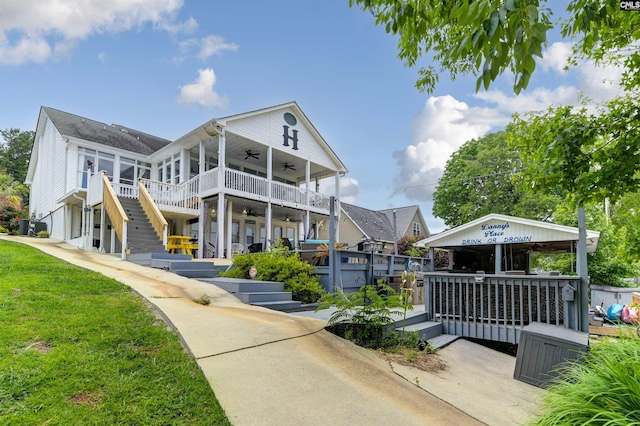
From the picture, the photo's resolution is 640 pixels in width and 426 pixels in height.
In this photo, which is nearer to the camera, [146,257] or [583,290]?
[583,290]

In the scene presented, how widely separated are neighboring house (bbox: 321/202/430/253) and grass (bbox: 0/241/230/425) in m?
20.3

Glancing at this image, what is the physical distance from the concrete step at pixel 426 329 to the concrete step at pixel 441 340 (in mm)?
91

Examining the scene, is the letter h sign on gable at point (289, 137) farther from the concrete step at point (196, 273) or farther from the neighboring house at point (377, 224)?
the concrete step at point (196, 273)

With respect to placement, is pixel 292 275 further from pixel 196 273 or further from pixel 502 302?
pixel 502 302

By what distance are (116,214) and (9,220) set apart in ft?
45.2

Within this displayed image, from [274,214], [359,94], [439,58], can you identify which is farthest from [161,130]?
[439,58]

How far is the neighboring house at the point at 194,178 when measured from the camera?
547 inches

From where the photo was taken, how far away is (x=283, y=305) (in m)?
7.07

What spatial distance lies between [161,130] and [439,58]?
21.1m

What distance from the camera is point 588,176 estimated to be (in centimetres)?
486

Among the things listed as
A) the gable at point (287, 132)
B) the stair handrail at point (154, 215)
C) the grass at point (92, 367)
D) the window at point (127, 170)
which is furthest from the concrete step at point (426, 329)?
the window at point (127, 170)

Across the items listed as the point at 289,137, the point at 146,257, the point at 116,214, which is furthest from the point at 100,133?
the point at 146,257

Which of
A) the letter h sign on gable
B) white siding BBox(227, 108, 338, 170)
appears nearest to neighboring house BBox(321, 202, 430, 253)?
white siding BBox(227, 108, 338, 170)

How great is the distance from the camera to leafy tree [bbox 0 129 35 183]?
112 feet
